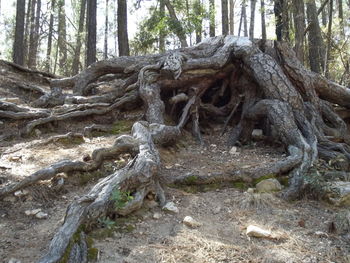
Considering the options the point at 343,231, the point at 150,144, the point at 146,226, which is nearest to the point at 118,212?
the point at 146,226

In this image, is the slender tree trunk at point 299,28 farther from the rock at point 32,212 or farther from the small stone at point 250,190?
the rock at point 32,212

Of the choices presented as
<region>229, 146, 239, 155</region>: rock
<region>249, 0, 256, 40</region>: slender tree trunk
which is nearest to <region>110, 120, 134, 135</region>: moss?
<region>229, 146, 239, 155</region>: rock

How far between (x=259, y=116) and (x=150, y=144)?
219 centimetres

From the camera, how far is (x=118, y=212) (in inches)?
116

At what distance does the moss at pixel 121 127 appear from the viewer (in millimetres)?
5457

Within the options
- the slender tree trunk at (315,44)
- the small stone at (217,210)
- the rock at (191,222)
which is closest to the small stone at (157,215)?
the rock at (191,222)

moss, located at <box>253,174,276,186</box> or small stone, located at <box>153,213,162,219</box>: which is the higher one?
moss, located at <box>253,174,276,186</box>

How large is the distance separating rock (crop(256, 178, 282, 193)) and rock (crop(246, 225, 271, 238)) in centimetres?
88

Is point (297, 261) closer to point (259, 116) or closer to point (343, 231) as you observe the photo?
point (343, 231)

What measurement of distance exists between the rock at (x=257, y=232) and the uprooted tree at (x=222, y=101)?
3.23 ft

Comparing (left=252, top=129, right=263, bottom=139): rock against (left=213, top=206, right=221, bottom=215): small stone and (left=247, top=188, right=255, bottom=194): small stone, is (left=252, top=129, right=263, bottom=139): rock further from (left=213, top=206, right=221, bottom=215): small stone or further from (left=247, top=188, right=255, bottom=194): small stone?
(left=213, top=206, right=221, bottom=215): small stone

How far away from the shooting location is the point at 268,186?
3.84 metres

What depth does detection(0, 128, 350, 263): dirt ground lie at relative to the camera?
2635mm

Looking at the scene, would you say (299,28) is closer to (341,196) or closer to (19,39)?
(341,196)
